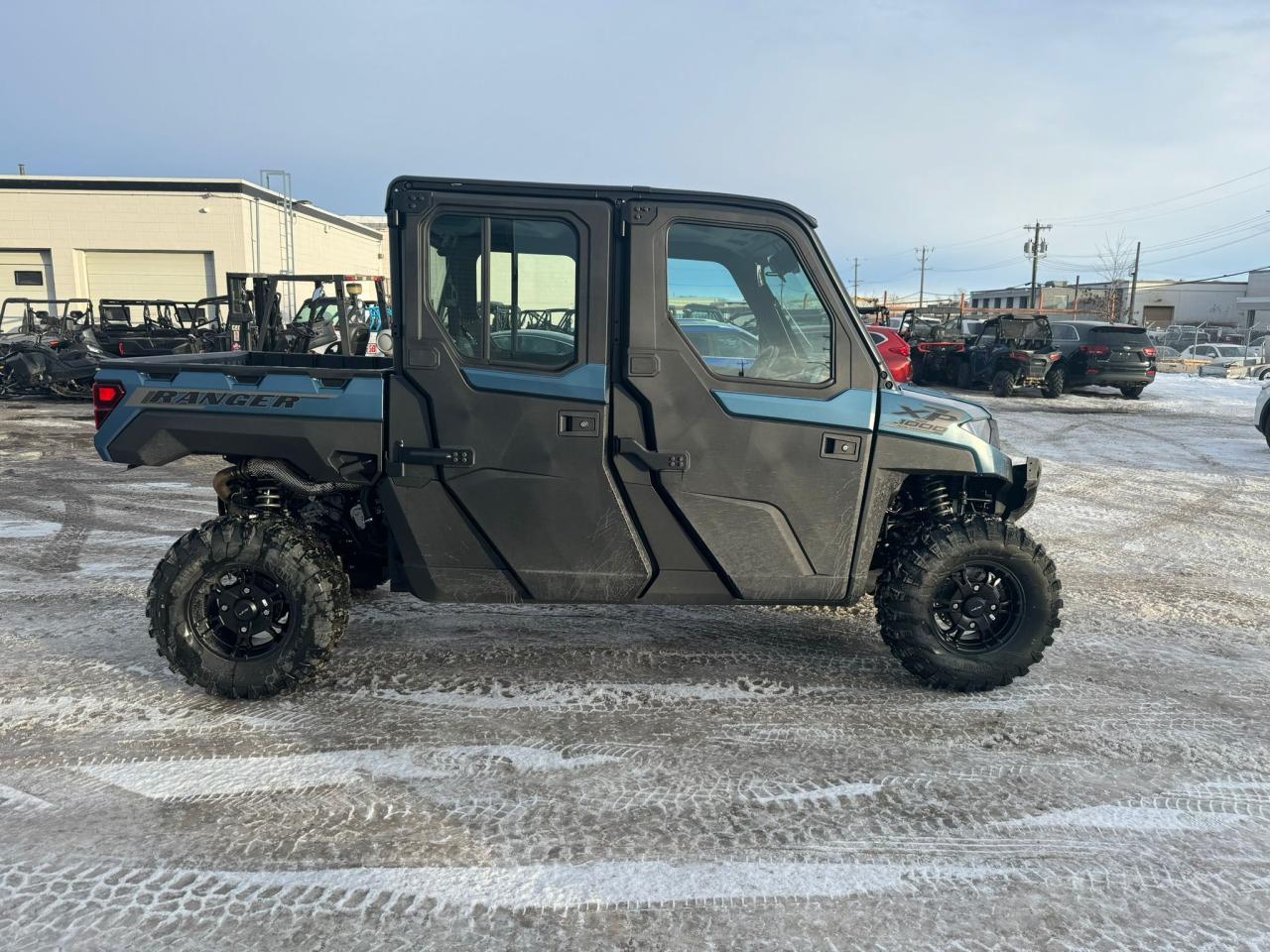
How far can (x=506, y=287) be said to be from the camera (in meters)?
3.49

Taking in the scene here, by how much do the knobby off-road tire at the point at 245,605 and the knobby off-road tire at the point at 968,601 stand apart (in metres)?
2.52

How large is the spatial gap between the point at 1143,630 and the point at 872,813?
2.73 metres

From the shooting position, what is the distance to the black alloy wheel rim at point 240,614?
367 cm

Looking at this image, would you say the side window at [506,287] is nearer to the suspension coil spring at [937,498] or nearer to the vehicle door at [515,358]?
the vehicle door at [515,358]

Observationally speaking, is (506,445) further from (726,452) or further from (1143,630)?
(1143,630)

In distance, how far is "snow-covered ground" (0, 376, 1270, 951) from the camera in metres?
2.45

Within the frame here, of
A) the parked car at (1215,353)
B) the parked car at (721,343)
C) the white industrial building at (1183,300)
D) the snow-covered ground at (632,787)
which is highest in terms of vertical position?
the white industrial building at (1183,300)

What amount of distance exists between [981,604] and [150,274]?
38.7 metres

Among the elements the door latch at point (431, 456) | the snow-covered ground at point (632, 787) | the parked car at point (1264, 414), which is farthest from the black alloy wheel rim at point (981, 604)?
the parked car at point (1264, 414)

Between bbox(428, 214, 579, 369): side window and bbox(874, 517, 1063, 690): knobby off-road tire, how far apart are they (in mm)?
1786

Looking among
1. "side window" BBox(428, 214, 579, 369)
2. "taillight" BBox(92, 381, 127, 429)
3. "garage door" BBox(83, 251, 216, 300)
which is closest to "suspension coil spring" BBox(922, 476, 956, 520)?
"side window" BBox(428, 214, 579, 369)

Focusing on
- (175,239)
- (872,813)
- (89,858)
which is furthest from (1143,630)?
(175,239)

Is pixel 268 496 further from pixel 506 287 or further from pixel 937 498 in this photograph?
pixel 937 498

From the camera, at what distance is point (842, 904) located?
251 centimetres
